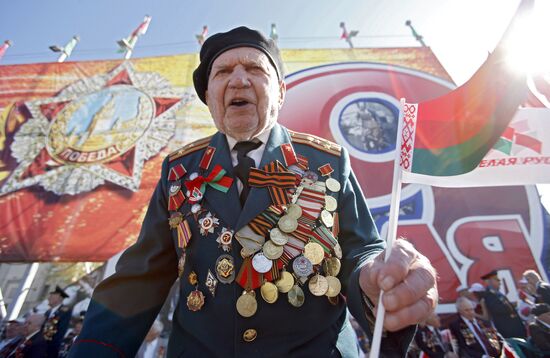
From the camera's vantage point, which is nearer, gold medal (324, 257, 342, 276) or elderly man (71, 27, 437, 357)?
elderly man (71, 27, 437, 357)

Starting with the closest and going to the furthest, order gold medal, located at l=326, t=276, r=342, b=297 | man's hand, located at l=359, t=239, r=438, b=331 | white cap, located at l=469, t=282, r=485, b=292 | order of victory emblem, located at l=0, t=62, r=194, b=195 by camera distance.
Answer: man's hand, located at l=359, t=239, r=438, b=331, gold medal, located at l=326, t=276, r=342, b=297, white cap, located at l=469, t=282, r=485, b=292, order of victory emblem, located at l=0, t=62, r=194, b=195

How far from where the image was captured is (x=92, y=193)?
19.5ft

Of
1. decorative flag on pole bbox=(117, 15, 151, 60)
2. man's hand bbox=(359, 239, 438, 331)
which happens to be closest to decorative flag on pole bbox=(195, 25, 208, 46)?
decorative flag on pole bbox=(117, 15, 151, 60)

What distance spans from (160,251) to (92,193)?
221 inches

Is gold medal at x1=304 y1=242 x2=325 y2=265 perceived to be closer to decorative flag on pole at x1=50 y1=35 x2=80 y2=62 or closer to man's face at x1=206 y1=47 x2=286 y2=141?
man's face at x1=206 y1=47 x2=286 y2=141

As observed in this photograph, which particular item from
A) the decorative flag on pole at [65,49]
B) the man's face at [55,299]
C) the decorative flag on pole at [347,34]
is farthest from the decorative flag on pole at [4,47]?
the decorative flag on pole at [347,34]

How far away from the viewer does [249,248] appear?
44.9 inches

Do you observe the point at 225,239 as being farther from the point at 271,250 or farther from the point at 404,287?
the point at 404,287

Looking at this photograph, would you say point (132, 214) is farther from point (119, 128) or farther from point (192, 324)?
point (192, 324)

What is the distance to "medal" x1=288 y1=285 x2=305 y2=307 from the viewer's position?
1067mm

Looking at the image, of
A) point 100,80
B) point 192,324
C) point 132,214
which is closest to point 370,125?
Answer: point 132,214

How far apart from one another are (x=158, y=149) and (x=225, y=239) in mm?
5838

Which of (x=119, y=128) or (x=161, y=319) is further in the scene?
(x=119, y=128)

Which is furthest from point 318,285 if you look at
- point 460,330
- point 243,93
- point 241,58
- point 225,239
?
point 460,330
